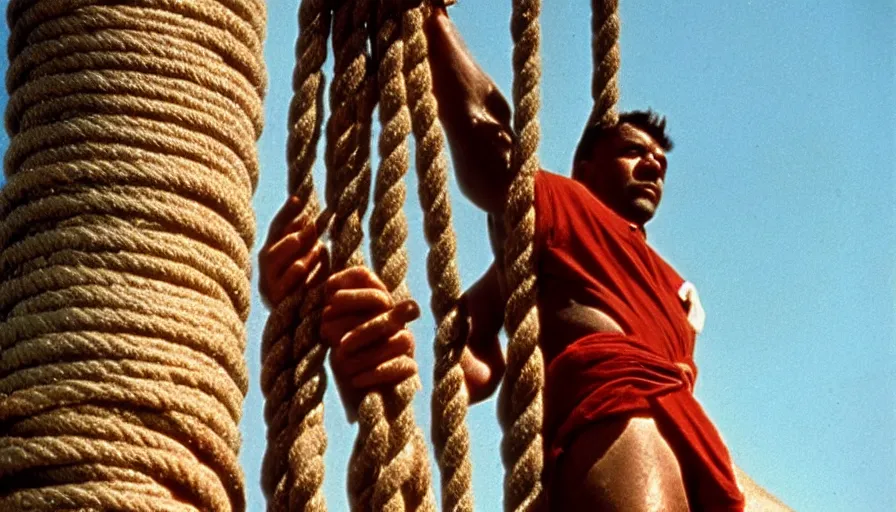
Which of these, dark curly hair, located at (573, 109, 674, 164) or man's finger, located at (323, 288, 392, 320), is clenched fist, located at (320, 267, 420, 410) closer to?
man's finger, located at (323, 288, 392, 320)

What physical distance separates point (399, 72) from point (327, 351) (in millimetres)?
429

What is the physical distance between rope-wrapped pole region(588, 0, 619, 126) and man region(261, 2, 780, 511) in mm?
251

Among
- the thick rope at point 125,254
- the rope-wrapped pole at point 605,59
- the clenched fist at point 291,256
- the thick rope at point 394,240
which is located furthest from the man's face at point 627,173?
the thick rope at point 125,254

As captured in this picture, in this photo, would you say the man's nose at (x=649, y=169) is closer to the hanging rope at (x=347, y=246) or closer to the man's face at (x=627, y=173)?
the man's face at (x=627, y=173)

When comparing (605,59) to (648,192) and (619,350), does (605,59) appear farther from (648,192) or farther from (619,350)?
(619,350)

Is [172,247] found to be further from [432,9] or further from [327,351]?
[432,9]

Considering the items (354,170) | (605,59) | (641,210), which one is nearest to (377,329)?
A: (354,170)

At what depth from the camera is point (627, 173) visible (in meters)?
2.97

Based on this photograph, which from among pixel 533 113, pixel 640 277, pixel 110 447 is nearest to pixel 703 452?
pixel 640 277

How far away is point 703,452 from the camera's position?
2246mm

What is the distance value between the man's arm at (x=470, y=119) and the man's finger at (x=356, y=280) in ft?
2.12

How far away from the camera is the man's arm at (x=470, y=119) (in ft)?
7.73

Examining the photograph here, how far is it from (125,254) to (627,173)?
177 centimetres

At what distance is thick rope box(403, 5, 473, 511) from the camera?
172cm
